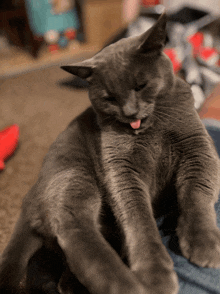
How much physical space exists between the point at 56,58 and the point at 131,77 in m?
2.76

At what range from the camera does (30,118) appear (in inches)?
84.7

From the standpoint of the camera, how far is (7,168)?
163 centimetres

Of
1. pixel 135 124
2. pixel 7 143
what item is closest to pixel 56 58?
pixel 7 143

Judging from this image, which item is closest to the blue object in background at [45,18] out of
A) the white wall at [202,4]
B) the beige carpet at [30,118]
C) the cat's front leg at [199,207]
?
the beige carpet at [30,118]

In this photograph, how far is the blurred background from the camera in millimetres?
1677

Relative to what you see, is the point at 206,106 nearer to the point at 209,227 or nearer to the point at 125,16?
the point at 209,227

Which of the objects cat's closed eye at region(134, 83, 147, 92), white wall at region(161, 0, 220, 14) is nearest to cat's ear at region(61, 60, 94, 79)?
cat's closed eye at region(134, 83, 147, 92)

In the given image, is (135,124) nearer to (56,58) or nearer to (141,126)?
(141,126)

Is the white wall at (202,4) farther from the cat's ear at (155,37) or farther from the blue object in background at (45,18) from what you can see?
the cat's ear at (155,37)

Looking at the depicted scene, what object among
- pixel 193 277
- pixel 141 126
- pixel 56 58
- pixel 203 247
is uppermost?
pixel 141 126

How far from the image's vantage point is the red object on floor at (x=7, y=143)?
160 centimetres

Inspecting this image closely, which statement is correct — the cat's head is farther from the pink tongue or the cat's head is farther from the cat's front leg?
the cat's front leg

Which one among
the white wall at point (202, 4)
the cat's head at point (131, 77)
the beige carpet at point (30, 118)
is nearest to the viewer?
the cat's head at point (131, 77)

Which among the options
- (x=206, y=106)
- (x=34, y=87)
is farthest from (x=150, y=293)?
(x=34, y=87)
